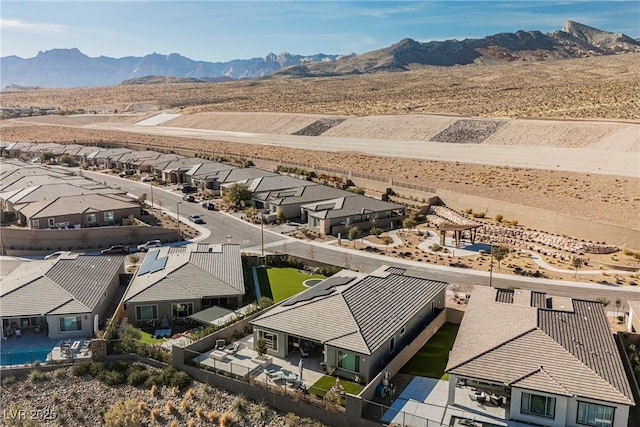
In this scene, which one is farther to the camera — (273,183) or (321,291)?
(273,183)

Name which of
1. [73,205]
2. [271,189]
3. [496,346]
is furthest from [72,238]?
[496,346]

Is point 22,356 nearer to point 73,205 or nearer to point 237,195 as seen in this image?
point 73,205

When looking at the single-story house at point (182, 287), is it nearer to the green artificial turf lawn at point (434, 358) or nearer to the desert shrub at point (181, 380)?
the desert shrub at point (181, 380)

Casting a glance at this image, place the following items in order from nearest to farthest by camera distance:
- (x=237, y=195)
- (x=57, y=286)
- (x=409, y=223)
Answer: (x=57, y=286), (x=409, y=223), (x=237, y=195)

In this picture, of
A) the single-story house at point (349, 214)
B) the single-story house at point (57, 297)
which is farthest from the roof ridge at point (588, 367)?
the single-story house at point (349, 214)

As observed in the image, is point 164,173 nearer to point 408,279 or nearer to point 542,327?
point 408,279

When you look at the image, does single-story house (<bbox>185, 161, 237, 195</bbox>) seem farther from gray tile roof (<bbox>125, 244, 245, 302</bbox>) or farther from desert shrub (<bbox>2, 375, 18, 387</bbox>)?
desert shrub (<bbox>2, 375, 18, 387</bbox>)
